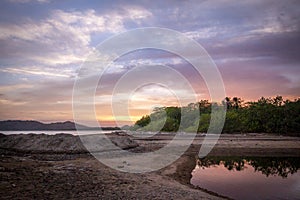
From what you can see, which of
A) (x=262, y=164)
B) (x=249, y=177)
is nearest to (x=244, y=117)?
(x=262, y=164)

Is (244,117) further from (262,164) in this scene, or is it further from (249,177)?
(249,177)

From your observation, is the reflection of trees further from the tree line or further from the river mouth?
the tree line

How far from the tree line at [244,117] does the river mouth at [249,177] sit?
58.1 metres

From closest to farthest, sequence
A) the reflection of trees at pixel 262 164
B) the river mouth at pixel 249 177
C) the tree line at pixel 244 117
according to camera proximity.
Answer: the river mouth at pixel 249 177 < the reflection of trees at pixel 262 164 < the tree line at pixel 244 117

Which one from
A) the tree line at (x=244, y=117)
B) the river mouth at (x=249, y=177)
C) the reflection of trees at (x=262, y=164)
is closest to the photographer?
the river mouth at (x=249, y=177)

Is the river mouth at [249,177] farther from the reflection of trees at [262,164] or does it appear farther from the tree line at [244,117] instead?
the tree line at [244,117]

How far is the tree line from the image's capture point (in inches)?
3189

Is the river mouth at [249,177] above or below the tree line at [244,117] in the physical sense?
below

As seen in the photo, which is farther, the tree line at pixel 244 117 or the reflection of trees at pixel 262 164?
the tree line at pixel 244 117

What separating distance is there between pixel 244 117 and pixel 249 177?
74654 mm

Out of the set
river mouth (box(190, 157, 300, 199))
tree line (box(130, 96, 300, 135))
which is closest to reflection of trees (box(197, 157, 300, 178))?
river mouth (box(190, 157, 300, 199))

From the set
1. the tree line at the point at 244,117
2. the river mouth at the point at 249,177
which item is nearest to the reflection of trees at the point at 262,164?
the river mouth at the point at 249,177

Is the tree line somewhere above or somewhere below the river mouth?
above

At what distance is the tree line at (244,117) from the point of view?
81000mm
